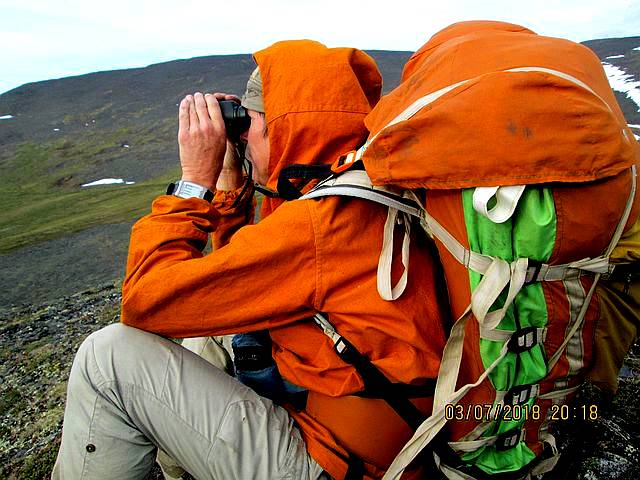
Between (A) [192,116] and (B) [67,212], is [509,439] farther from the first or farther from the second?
(B) [67,212]

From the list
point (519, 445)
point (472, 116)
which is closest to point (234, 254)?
point (472, 116)

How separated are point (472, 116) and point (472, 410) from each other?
1194 mm

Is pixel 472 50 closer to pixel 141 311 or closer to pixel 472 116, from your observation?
pixel 472 116

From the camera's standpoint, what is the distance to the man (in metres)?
1.96

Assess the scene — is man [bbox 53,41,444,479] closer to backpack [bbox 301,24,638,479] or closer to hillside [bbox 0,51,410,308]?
backpack [bbox 301,24,638,479]

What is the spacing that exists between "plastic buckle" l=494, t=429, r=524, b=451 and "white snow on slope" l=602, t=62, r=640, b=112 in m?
38.0

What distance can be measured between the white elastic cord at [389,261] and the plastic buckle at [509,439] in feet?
2.59

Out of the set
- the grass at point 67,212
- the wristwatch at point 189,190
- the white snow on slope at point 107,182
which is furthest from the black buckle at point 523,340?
the white snow on slope at point 107,182

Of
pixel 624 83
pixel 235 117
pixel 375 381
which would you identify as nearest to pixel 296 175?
pixel 235 117

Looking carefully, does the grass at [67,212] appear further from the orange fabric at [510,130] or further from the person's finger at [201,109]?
the orange fabric at [510,130]

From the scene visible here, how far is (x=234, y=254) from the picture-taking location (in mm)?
1952

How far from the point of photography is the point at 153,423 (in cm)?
222

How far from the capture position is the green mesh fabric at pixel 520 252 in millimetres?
1538
